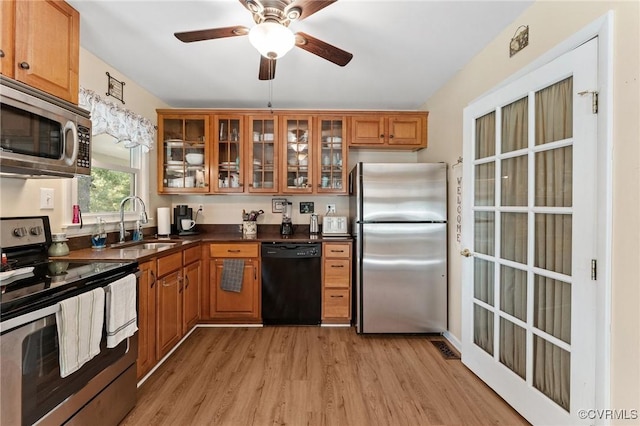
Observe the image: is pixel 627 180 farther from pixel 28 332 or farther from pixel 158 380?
pixel 158 380

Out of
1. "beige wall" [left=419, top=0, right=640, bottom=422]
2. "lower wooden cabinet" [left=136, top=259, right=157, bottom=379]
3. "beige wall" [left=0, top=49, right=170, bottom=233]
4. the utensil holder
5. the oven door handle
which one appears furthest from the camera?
the utensil holder

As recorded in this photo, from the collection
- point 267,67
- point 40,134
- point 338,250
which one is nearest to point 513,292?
point 338,250

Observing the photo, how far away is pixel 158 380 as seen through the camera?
2012 millimetres

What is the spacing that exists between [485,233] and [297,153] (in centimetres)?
205

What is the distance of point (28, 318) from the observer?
107 cm

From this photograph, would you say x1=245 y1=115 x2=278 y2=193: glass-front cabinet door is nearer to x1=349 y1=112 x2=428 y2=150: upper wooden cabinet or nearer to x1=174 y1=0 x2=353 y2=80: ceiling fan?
x1=349 y1=112 x2=428 y2=150: upper wooden cabinet

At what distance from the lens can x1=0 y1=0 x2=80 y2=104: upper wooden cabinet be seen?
1355mm

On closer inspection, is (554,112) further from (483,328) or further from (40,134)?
(40,134)

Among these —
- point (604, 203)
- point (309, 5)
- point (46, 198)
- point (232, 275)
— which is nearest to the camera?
point (604, 203)

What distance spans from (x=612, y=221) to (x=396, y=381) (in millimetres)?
1582

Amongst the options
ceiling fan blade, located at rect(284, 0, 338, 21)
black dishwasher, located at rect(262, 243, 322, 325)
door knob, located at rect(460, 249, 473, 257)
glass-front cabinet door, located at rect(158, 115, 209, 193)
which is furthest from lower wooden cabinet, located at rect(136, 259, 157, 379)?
door knob, located at rect(460, 249, 473, 257)

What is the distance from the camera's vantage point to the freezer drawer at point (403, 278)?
2684 mm

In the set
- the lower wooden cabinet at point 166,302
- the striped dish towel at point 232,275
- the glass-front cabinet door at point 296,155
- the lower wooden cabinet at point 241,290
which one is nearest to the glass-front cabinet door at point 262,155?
the glass-front cabinet door at point 296,155

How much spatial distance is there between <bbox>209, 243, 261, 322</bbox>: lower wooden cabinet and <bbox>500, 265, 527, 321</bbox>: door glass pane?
83.0 inches
